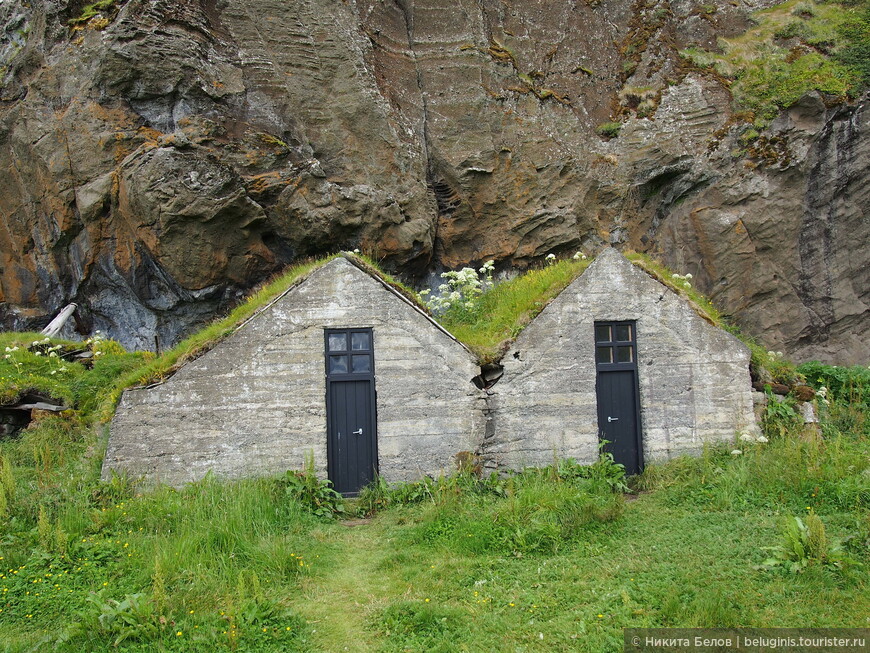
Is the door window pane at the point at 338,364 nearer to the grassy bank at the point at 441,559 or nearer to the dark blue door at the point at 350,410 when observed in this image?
the dark blue door at the point at 350,410

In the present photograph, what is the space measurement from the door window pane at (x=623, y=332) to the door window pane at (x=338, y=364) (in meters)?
4.26

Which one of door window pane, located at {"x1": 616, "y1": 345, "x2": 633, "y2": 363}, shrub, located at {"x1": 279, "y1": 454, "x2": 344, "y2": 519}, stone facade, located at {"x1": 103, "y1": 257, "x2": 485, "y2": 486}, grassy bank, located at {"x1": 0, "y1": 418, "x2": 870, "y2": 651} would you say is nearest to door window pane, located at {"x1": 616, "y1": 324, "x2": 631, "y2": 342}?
door window pane, located at {"x1": 616, "y1": 345, "x2": 633, "y2": 363}

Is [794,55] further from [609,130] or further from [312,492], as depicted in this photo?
[312,492]

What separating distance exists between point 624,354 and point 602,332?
49cm

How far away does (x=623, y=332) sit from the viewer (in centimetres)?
972

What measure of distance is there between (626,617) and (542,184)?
12863 mm

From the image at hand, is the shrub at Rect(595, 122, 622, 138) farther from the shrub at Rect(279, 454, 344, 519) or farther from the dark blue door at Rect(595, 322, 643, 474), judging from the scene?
the shrub at Rect(279, 454, 344, 519)

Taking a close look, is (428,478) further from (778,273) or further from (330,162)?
(778,273)

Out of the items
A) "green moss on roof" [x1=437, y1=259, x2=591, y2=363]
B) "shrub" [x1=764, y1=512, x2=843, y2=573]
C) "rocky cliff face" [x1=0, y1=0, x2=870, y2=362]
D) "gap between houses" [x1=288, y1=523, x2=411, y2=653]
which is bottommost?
"gap between houses" [x1=288, y1=523, x2=411, y2=653]

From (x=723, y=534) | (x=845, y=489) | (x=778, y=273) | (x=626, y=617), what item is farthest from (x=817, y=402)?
(x=626, y=617)

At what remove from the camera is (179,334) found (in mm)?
14625

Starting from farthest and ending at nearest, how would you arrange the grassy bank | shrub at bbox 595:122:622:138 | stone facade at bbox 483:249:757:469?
shrub at bbox 595:122:622:138 → stone facade at bbox 483:249:757:469 → the grassy bank

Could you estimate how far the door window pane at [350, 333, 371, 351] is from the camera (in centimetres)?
917

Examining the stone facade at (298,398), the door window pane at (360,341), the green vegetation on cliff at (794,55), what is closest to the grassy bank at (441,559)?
the stone facade at (298,398)
